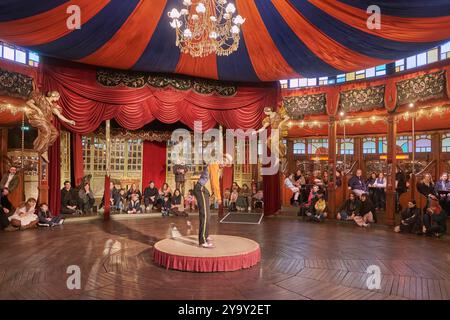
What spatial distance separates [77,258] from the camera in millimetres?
4621

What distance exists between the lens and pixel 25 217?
21.8 ft

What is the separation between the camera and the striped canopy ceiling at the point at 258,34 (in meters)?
4.78

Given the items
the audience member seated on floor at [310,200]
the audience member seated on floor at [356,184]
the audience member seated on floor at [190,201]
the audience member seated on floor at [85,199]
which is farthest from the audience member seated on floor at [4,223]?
the audience member seated on floor at [356,184]

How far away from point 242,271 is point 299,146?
32.0ft

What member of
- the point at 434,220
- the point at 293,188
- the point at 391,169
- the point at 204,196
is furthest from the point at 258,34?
the point at 293,188

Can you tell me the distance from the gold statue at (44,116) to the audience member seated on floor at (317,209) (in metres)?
5.94

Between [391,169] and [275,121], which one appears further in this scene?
[275,121]

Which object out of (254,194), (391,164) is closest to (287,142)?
(254,194)

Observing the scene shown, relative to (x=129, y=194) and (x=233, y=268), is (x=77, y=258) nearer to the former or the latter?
(x=233, y=268)

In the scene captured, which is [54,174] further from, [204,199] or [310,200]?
[310,200]

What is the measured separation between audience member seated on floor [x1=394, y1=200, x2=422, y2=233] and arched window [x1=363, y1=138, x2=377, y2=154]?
18.2 ft

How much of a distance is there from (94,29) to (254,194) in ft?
20.5

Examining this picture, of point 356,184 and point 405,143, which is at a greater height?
point 405,143

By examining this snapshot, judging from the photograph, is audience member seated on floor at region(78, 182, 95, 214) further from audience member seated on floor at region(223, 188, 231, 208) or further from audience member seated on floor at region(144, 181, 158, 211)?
audience member seated on floor at region(223, 188, 231, 208)
